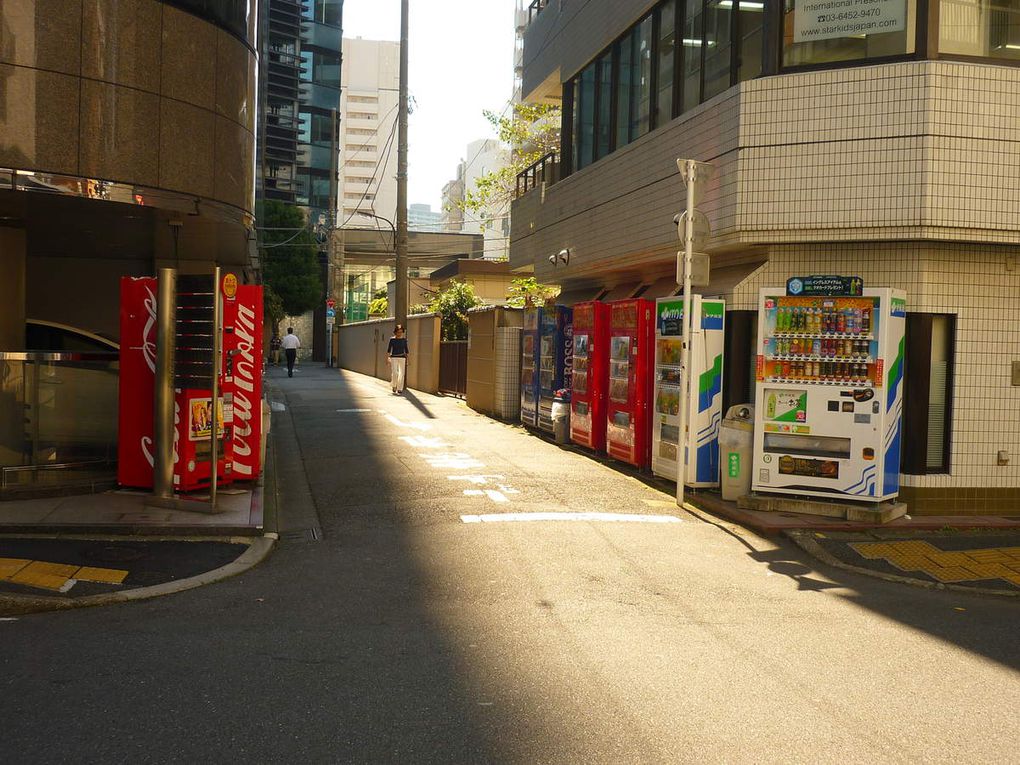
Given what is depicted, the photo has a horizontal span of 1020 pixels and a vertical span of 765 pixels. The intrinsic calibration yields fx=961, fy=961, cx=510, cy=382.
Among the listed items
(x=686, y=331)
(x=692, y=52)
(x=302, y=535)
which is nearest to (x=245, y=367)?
(x=302, y=535)

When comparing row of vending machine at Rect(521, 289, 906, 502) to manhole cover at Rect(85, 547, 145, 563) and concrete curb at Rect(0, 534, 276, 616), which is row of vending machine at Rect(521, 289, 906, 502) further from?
manhole cover at Rect(85, 547, 145, 563)

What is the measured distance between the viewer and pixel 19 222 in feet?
35.5

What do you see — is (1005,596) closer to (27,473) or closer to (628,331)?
(628,331)

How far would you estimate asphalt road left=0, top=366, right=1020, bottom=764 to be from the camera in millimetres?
4344

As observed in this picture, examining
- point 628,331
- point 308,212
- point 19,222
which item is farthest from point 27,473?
point 308,212

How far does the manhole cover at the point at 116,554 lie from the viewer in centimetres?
777

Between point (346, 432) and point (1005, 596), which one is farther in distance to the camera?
point (346, 432)

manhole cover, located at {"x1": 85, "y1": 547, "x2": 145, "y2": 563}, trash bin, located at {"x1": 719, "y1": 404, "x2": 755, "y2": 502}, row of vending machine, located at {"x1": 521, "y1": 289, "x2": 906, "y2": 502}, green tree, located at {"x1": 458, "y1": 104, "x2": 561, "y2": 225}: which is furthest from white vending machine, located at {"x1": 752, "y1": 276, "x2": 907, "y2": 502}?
green tree, located at {"x1": 458, "y1": 104, "x2": 561, "y2": 225}

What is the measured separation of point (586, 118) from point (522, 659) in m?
14.0

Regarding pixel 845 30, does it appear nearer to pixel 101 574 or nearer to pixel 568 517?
pixel 568 517

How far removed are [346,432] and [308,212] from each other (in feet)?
157

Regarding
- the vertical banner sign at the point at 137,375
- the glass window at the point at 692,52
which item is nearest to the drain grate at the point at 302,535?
the vertical banner sign at the point at 137,375

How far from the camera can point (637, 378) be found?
13.0m

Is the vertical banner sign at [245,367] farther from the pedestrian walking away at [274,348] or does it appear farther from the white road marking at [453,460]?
the pedestrian walking away at [274,348]
